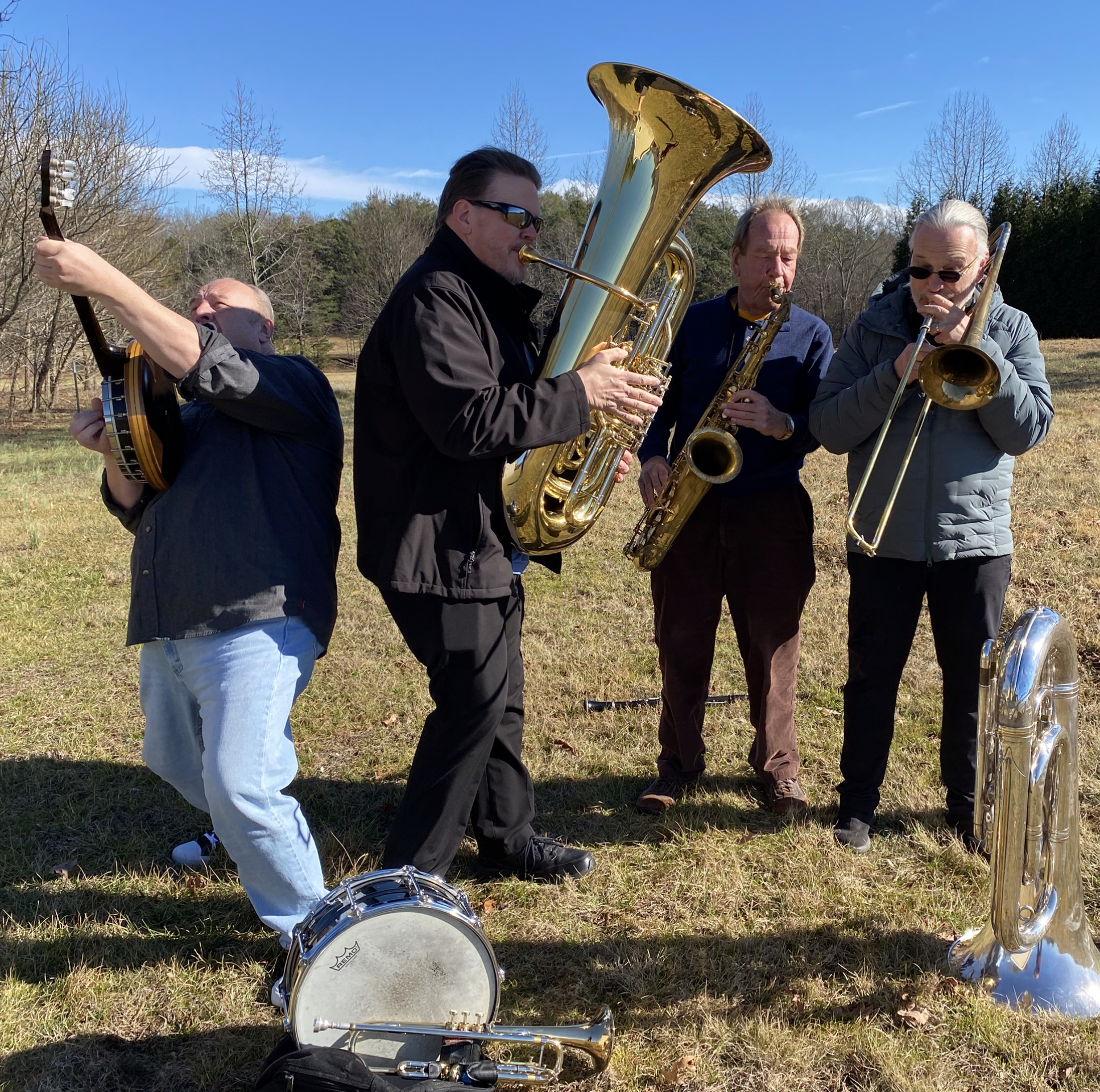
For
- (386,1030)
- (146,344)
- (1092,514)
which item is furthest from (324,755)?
(1092,514)

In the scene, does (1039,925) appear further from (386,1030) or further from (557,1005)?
(386,1030)

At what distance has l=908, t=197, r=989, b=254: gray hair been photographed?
2.88 m

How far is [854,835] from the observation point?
135 inches

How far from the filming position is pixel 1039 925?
2.50 m

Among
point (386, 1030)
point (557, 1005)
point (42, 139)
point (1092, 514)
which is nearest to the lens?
point (386, 1030)

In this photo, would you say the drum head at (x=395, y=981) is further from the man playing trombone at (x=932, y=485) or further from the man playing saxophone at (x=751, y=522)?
the man playing trombone at (x=932, y=485)

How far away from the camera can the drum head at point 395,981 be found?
2172 mm

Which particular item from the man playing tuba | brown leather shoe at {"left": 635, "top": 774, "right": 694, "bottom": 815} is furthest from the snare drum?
brown leather shoe at {"left": 635, "top": 774, "right": 694, "bottom": 815}

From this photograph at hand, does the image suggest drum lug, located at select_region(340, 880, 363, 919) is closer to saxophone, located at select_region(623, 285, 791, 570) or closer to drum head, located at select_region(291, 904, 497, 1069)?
drum head, located at select_region(291, 904, 497, 1069)

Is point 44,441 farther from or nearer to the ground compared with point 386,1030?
farther from the ground

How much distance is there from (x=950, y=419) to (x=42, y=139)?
19.2 meters

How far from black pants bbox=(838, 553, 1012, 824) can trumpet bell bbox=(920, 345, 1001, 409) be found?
2.04 ft

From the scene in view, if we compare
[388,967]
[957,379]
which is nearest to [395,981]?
[388,967]

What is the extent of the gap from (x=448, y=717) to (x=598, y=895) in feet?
3.15
